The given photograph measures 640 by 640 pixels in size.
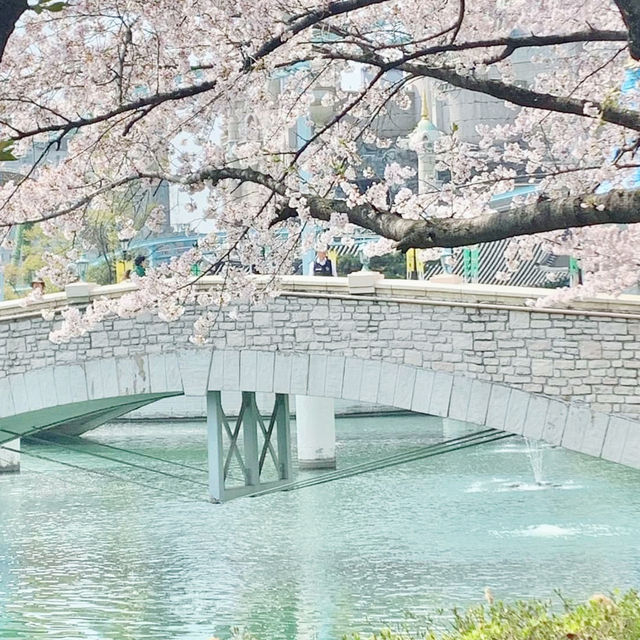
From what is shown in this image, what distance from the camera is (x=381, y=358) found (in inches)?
543

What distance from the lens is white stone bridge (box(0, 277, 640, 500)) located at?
12680 millimetres

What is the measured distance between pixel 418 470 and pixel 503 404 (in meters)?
9.57

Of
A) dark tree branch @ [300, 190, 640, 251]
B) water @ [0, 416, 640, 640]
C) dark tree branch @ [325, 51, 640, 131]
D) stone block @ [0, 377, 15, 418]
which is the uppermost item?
dark tree branch @ [325, 51, 640, 131]

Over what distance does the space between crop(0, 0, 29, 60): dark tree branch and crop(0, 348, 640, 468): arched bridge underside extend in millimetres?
10189

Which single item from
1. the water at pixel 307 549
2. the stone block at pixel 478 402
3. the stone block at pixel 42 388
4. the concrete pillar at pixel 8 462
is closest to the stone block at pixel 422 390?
the stone block at pixel 478 402

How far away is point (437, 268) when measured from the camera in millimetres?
28000

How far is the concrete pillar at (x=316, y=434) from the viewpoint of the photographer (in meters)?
22.3

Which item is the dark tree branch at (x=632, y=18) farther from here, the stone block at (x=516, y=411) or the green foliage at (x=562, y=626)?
the stone block at (x=516, y=411)

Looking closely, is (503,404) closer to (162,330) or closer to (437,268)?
(162,330)

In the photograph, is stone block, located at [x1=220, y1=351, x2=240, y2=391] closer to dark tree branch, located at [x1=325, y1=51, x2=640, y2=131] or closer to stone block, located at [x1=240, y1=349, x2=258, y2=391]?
stone block, located at [x1=240, y1=349, x2=258, y2=391]

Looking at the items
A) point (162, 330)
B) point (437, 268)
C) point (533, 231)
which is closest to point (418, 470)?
point (437, 268)

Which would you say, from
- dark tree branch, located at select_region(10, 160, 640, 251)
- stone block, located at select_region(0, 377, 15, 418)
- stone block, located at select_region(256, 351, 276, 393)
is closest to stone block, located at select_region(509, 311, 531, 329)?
stone block, located at select_region(256, 351, 276, 393)

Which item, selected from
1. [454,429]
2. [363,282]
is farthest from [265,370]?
[454,429]

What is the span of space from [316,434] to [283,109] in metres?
15.3
